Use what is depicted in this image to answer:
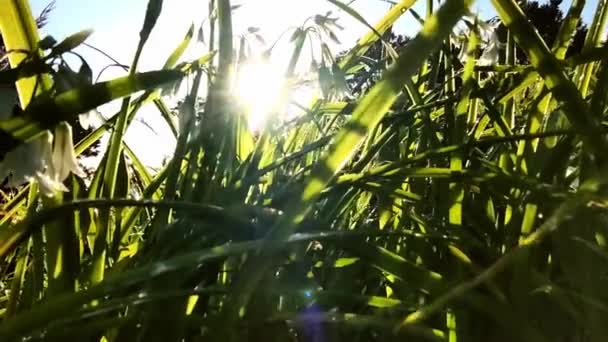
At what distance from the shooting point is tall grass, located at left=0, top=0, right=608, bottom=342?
422mm

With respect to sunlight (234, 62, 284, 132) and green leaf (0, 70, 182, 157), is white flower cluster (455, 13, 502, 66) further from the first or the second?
green leaf (0, 70, 182, 157)

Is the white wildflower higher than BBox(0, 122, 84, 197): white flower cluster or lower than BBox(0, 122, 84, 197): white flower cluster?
higher

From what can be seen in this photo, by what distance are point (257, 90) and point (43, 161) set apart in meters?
0.33

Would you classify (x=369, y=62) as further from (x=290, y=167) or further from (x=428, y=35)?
(x=428, y=35)

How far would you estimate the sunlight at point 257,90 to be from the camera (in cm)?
74

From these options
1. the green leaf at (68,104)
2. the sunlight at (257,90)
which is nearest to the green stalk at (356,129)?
the green leaf at (68,104)

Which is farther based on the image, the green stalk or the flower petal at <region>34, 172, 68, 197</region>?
the flower petal at <region>34, 172, 68, 197</region>

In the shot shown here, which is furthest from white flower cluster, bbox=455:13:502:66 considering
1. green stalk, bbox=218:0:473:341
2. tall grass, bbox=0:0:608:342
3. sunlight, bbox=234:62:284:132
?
green stalk, bbox=218:0:473:341

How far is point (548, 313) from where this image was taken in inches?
22.7

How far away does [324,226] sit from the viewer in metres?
0.53

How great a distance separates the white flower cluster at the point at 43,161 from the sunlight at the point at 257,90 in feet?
0.83

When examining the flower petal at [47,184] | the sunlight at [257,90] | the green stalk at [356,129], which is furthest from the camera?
the sunlight at [257,90]

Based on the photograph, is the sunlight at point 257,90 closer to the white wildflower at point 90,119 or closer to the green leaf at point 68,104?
the white wildflower at point 90,119

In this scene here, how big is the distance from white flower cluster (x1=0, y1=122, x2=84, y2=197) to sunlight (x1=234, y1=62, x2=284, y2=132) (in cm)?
25
